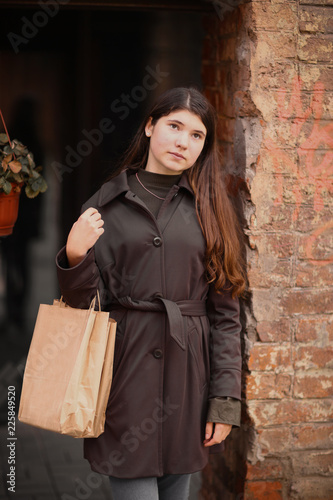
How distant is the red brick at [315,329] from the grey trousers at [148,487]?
0.81 m

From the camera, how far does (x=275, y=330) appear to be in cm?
305

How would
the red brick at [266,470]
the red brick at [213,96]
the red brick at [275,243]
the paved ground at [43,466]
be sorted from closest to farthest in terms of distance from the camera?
the red brick at [275,243] < the red brick at [266,470] < the red brick at [213,96] < the paved ground at [43,466]

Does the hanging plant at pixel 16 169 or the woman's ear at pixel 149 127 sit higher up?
the woman's ear at pixel 149 127

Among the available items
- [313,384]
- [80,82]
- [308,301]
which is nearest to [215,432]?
[313,384]

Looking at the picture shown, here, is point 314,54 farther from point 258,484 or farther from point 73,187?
point 258,484

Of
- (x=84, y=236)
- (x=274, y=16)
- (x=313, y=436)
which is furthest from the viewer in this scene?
(x=313, y=436)

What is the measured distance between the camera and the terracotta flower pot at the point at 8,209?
3123mm

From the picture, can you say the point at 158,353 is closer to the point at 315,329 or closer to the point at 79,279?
the point at 79,279

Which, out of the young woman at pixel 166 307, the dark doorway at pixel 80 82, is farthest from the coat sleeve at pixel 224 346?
the dark doorway at pixel 80 82

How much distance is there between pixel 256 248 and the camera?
3.01m

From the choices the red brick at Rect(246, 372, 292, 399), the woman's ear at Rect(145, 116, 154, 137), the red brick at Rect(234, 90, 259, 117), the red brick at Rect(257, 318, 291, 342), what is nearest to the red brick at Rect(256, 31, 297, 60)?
the red brick at Rect(234, 90, 259, 117)

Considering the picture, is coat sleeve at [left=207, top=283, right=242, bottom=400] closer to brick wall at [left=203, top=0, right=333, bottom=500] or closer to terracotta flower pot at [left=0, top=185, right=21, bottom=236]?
brick wall at [left=203, top=0, right=333, bottom=500]

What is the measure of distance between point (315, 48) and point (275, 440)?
5.55ft

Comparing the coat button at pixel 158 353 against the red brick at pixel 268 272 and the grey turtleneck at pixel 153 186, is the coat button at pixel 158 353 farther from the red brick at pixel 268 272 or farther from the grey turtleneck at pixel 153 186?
the red brick at pixel 268 272
